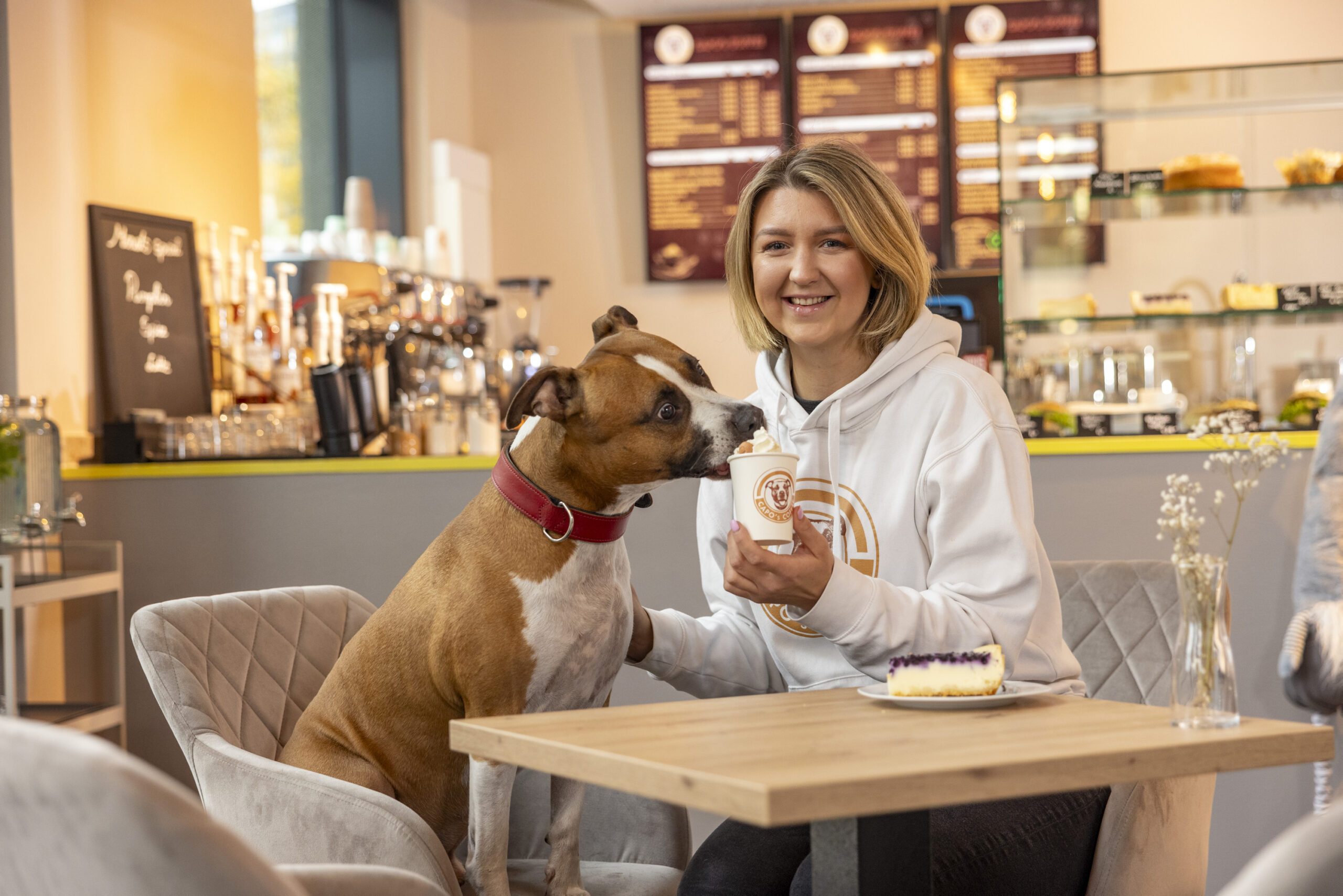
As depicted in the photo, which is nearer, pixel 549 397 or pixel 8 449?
pixel 549 397

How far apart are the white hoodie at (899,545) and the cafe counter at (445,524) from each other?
4.10ft

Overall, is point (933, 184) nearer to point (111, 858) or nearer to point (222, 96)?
point (222, 96)

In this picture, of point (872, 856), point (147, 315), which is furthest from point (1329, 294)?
point (147, 315)

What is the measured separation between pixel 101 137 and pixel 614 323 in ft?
8.48

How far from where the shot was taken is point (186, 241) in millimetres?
4289

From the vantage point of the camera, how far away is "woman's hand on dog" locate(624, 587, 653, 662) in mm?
2002

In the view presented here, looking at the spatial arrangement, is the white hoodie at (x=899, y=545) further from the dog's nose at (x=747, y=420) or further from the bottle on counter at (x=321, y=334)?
the bottle on counter at (x=321, y=334)

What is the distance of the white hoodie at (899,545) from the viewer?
5.60 feet

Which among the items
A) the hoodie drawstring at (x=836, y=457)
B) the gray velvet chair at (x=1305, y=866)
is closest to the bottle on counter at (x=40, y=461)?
the hoodie drawstring at (x=836, y=457)

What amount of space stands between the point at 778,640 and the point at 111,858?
1.28 metres

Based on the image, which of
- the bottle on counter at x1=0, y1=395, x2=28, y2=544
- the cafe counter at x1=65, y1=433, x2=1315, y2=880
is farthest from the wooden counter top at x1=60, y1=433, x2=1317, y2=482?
the bottle on counter at x1=0, y1=395, x2=28, y2=544

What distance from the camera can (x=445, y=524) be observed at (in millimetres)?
3449

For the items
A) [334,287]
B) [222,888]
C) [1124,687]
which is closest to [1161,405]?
[1124,687]

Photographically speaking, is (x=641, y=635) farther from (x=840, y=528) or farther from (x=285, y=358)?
(x=285, y=358)
